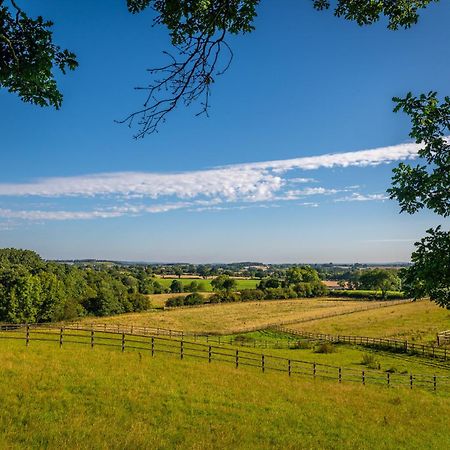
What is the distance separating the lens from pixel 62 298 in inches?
2739

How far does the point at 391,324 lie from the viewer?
65625 millimetres

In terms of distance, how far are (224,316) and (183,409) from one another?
66929mm

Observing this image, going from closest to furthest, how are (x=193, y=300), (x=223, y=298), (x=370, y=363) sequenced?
(x=370, y=363) < (x=193, y=300) < (x=223, y=298)

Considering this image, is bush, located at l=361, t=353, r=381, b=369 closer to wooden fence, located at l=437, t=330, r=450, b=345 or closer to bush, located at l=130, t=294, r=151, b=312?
wooden fence, located at l=437, t=330, r=450, b=345

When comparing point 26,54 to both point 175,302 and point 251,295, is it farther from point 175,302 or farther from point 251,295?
point 251,295

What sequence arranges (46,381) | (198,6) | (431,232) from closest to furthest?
1. (198,6)
2. (431,232)
3. (46,381)

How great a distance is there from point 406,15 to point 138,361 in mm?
→ 19096

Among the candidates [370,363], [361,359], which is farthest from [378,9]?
[361,359]

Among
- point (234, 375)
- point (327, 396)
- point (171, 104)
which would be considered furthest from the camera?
point (234, 375)

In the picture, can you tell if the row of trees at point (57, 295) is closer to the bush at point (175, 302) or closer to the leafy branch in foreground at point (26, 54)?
the bush at point (175, 302)

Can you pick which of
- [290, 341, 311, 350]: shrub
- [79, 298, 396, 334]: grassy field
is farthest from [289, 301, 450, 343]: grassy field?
[290, 341, 311, 350]: shrub

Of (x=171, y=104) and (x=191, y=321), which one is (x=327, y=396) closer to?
(x=171, y=104)

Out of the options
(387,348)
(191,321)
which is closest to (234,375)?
(387,348)

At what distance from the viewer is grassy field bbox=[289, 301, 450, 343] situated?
54906 millimetres
